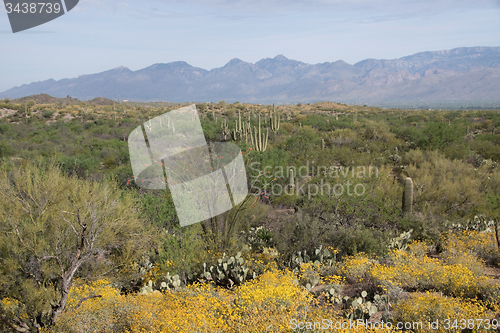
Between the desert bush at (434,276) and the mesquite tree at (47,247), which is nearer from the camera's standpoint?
the mesquite tree at (47,247)

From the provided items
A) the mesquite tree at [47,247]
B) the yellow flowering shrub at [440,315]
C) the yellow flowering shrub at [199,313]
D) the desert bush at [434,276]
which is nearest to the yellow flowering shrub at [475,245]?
the desert bush at [434,276]

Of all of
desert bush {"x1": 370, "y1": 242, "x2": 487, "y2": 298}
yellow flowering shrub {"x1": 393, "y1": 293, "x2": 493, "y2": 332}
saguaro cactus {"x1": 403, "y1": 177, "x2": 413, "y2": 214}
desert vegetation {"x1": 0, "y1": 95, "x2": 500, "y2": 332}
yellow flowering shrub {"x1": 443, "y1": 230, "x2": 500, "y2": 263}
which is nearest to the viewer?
yellow flowering shrub {"x1": 393, "y1": 293, "x2": 493, "y2": 332}

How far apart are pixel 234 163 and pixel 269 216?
3.12 m

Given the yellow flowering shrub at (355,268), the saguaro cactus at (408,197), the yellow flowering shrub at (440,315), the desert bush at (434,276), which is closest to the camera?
the yellow flowering shrub at (440,315)

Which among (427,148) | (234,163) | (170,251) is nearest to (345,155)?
(427,148)

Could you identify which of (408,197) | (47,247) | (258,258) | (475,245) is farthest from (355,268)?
(47,247)

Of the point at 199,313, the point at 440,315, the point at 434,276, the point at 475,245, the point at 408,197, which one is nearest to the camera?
the point at 440,315

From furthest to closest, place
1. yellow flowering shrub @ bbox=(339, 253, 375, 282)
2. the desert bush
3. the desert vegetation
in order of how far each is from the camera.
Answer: yellow flowering shrub @ bbox=(339, 253, 375, 282)
the desert bush
the desert vegetation

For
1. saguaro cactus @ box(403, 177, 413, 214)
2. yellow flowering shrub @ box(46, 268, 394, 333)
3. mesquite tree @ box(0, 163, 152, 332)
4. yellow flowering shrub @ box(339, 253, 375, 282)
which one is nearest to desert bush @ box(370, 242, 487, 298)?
yellow flowering shrub @ box(339, 253, 375, 282)

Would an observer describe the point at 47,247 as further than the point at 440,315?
Yes

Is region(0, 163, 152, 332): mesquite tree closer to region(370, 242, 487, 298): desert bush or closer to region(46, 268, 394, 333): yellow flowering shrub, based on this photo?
region(46, 268, 394, 333): yellow flowering shrub

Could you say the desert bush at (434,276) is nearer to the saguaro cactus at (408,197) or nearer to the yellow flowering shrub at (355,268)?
the yellow flowering shrub at (355,268)

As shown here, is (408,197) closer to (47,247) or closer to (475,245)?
(475,245)

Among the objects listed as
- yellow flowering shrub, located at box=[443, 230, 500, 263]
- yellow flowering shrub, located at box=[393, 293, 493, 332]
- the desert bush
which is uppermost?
yellow flowering shrub, located at box=[393, 293, 493, 332]
